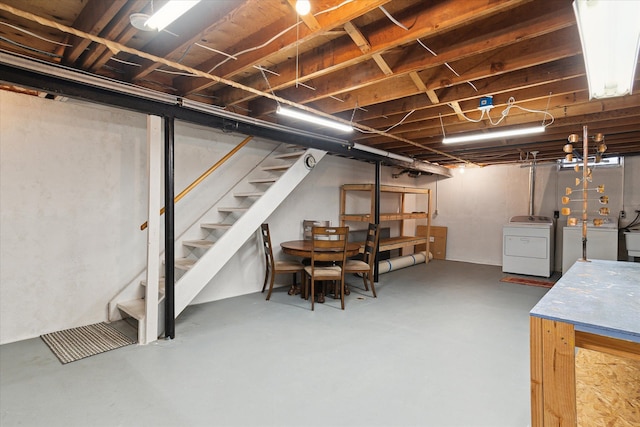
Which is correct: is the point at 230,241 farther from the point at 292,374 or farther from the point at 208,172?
the point at 292,374

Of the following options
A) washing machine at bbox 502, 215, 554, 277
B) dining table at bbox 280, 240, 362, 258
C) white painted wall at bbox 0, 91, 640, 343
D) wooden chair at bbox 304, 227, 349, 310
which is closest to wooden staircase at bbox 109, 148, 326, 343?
white painted wall at bbox 0, 91, 640, 343

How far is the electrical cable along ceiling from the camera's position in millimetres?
1857

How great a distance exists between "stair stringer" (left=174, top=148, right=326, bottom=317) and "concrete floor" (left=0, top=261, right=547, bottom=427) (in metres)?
0.42

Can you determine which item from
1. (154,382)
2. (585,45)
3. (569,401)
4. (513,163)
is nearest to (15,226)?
(154,382)

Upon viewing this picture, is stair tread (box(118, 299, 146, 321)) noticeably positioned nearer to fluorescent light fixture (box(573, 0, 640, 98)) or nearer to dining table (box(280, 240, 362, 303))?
dining table (box(280, 240, 362, 303))

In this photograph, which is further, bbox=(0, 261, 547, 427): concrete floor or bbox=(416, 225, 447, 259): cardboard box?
bbox=(416, 225, 447, 259): cardboard box

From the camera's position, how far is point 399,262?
6.52 metres

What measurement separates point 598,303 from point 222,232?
11.7ft

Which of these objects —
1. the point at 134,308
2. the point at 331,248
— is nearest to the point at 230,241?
the point at 134,308

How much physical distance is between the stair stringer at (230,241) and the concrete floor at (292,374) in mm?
424

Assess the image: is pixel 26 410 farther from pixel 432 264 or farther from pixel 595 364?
pixel 432 264

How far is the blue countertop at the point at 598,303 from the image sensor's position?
123cm

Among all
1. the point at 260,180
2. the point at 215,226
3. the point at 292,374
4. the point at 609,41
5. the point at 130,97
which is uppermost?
the point at 130,97

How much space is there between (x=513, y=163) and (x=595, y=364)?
19.9 feet
